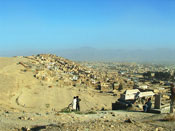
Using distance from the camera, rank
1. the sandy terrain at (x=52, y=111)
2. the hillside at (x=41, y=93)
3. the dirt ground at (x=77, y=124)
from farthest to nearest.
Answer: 1. the hillside at (x=41, y=93)
2. the sandy terrain at (x=52, y=111)
3. the dirt ground at (x=77, y=124)

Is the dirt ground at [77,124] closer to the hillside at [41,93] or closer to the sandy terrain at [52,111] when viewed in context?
the sandy terrain at [52,111]

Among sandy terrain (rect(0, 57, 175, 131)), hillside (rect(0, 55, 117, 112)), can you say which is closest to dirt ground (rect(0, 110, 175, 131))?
sandy terrain (rect(0, 57, 175, 131))

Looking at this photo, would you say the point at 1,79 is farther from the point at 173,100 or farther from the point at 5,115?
the point at 173,100

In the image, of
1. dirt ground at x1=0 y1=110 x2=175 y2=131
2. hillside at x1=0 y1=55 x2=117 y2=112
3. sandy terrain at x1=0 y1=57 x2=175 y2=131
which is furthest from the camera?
hillside at x1=0 y1=55 x2=117 y2=112

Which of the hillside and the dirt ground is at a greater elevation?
the dirt ground

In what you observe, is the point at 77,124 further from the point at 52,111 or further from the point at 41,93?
the point at 41,93

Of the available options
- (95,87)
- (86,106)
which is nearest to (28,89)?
(86,106)

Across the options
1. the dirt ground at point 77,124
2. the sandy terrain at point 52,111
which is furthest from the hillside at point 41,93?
the dirt ground at point 77,124

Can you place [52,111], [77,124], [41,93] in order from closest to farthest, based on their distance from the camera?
[77,124]
[52,111]
[41,93]

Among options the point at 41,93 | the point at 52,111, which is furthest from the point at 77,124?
the point at 41,93

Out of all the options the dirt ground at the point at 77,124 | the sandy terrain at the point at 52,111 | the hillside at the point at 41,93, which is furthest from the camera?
the hillside at the point at 41,93

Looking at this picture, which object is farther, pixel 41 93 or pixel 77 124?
pixel 41 93

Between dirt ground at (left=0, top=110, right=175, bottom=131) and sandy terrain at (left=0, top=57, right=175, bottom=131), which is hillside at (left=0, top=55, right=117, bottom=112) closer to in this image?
sandy terrain at (left=0, top=57, right=175, bottom=131)
